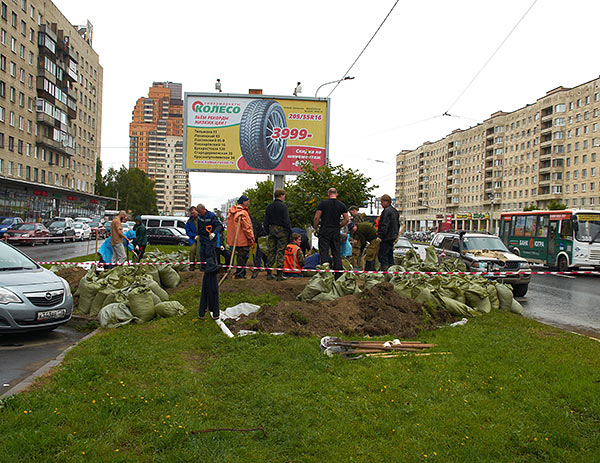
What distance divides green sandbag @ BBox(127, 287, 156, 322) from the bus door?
2166 centimetres

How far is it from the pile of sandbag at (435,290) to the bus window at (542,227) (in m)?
16.8

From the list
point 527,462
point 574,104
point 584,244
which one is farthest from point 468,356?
point 574,104

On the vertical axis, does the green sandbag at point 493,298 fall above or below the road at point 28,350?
above

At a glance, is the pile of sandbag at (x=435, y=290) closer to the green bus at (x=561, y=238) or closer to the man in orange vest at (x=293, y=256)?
the man in orange vest at (x=293, y=256)

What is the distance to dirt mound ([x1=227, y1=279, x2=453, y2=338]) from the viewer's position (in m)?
7.19

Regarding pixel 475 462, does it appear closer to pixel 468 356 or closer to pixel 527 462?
pixel 527 462

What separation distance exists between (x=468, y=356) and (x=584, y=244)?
2014cm

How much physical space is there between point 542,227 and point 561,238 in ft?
5.95

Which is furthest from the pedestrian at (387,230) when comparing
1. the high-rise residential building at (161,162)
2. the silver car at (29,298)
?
the high-rise residential building at (161,162)

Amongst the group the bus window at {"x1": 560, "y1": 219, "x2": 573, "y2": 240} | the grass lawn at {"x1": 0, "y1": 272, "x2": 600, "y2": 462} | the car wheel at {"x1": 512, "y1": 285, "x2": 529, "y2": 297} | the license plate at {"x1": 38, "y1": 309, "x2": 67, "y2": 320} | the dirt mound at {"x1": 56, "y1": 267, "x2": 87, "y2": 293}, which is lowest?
the car wheel at {"x1": 512, "y1": 285, "x2": 529, "y2": 297}

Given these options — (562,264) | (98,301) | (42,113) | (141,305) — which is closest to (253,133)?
(98,301)

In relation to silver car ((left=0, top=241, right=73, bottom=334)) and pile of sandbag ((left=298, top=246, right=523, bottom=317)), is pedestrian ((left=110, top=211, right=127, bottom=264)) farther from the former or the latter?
pile of sandbag ((left=298, top=246, right=523, bottom=317))

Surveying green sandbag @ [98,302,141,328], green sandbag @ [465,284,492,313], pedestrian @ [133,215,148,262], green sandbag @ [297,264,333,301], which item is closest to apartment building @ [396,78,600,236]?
pedestrian @ [133,215,148,262]

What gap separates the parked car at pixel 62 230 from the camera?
1491 inches
